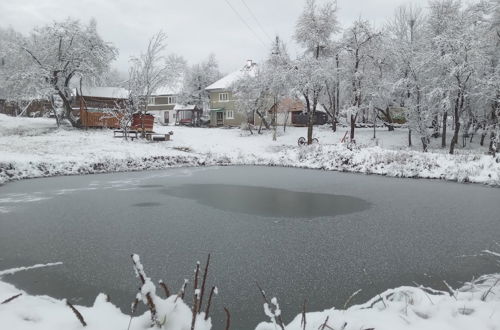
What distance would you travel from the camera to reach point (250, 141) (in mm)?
35156

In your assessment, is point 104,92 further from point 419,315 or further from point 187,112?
point 419,315

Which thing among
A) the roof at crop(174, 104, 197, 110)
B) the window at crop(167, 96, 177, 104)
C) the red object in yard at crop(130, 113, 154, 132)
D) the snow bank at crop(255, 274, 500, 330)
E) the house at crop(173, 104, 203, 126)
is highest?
the window at crop(167, 96, 177, 104)

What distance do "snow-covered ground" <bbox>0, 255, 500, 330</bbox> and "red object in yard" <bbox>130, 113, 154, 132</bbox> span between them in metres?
30.2

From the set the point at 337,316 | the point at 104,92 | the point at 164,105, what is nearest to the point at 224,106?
the point at 104,92

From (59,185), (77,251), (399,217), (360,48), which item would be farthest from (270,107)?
(77,251)

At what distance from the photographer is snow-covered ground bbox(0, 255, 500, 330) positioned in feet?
7.79

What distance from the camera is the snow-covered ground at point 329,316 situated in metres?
2.38

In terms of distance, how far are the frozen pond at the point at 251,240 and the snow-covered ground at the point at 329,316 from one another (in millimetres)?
690

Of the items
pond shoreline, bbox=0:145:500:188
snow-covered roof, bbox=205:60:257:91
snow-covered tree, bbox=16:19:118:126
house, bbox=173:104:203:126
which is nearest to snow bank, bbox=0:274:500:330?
pond shoreline, bbox=0:145:500:188

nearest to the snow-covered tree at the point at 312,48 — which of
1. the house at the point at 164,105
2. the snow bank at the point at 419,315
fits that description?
the snow bank at the point at 419,315

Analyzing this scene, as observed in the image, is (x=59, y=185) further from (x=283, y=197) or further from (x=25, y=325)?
(x=25, y=325)

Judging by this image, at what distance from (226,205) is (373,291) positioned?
5417 millimetres

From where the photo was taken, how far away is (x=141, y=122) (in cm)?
3222

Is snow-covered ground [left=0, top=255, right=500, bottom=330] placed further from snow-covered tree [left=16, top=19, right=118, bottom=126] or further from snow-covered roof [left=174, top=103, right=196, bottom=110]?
snow-covered roof [left=174, top=103, right=196, bottom=110]
